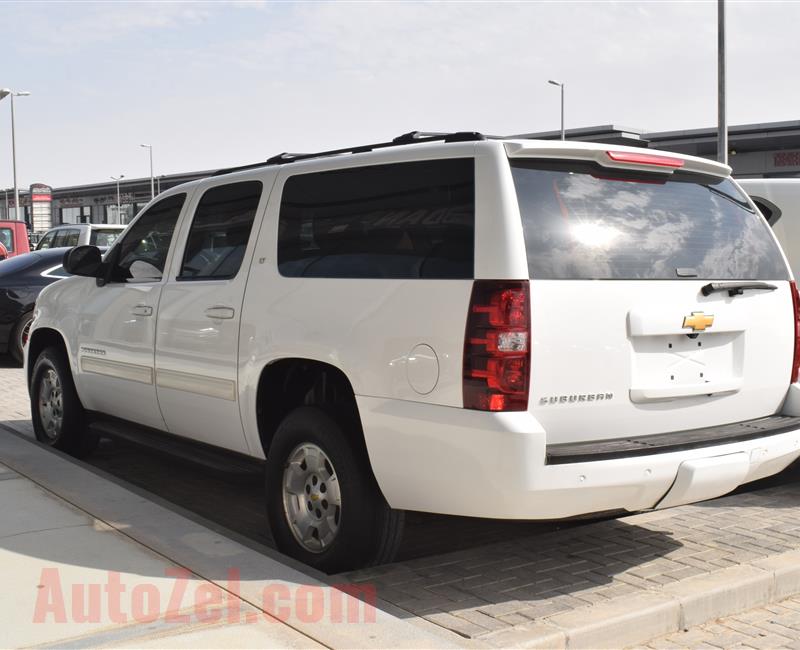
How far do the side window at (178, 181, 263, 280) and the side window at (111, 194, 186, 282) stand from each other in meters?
0.30

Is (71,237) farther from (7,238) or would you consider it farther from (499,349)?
(499,349)

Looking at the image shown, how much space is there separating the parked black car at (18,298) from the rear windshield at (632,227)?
10.7 m

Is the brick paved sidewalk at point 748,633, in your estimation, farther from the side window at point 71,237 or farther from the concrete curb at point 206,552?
the side window at point 71,237

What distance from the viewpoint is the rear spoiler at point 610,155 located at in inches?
165

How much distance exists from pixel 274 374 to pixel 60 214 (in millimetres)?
105832

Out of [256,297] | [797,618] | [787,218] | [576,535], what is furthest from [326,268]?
[787,218]

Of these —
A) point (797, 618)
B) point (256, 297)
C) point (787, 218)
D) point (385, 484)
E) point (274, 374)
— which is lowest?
point (797, 618)

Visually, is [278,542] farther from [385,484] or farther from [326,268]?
[326,268]

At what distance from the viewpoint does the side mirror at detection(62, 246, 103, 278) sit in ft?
22.1

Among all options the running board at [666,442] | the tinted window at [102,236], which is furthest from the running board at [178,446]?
the tinted window at [102,236]

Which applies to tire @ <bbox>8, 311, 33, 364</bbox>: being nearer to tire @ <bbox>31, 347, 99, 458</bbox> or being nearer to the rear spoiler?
tire @ <bbox>31, 347, 99, 458</bbox>

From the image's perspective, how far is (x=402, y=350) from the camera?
423 centimetres

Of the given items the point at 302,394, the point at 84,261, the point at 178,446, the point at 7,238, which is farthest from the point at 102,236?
the point at 302,394

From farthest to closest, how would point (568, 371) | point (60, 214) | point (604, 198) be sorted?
1. point (60, 214)
2. point (604, 198)
3. point (568, 371)
